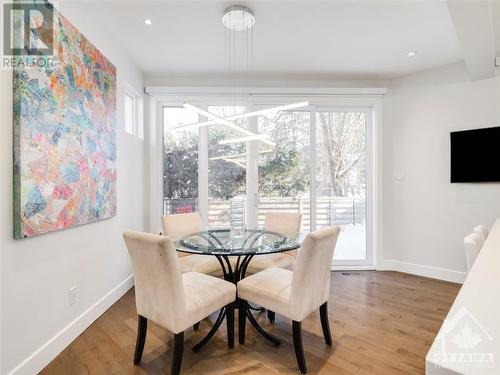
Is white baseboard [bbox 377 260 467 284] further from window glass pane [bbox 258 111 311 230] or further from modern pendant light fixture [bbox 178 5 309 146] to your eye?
modern pendant light fixture [bbox 178 5 309 146]

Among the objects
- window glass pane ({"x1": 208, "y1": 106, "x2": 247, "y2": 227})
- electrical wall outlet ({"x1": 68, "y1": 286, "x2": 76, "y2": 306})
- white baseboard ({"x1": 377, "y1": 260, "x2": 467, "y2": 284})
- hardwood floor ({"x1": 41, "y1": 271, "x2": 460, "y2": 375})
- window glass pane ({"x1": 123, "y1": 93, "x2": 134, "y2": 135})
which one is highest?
window glass pane ({"x1": 123, "y1": 93, "x2": 134, "y2": 135})

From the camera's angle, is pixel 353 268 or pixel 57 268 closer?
pixel 57 268

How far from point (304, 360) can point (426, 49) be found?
131 inches

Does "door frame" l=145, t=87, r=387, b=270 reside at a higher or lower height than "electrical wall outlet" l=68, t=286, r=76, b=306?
higher

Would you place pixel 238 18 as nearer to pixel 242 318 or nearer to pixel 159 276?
pixel 159 276

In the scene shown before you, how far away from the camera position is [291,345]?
200 cm

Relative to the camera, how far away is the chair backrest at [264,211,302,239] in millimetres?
2801

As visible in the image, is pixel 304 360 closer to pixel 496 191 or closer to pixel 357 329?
pixel 357 329

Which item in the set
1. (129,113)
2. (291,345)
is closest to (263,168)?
(129,113)

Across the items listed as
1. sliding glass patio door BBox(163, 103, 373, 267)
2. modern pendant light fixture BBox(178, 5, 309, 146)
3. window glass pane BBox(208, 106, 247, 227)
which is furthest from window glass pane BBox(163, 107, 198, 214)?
modern pendant light fixture BBox(178, 5, 309, 146)

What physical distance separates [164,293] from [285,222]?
5.17 ft

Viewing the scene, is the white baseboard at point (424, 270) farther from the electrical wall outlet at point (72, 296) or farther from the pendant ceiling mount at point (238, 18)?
the electrical wall outlet at point (72, 296)

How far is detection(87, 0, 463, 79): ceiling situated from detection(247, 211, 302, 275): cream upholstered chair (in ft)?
6.02

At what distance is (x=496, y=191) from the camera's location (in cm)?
301
